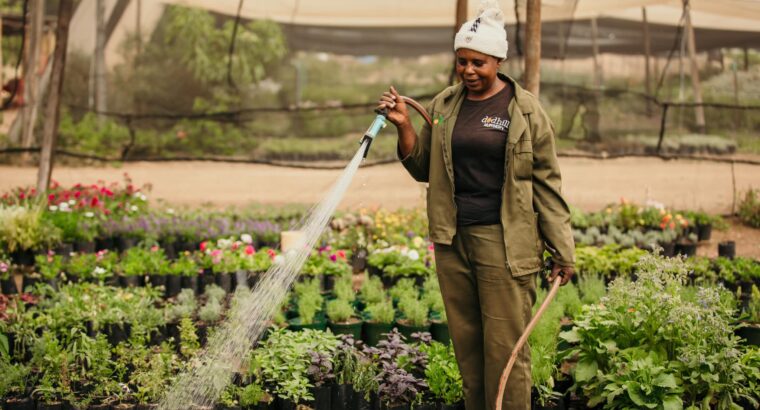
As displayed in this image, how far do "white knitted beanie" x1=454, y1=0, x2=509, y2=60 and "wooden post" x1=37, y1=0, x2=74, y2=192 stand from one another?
584 cm

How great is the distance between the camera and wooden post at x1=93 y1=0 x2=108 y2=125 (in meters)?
11.6

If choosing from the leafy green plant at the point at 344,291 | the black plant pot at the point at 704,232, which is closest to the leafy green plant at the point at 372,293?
the leafy green plant at the point at 344,291

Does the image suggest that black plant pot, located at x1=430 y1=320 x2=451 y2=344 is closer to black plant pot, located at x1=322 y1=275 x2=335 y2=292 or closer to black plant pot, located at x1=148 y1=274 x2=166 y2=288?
black plant pot, located at x1=322 y1=275 x2=335 y2=292

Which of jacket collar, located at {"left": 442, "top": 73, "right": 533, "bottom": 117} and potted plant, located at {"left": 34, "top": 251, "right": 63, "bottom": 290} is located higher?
jacket collar, located at {"left": 442, "top": 73, "right": 533, "bottom": 117}

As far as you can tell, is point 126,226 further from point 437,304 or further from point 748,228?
point 748,228

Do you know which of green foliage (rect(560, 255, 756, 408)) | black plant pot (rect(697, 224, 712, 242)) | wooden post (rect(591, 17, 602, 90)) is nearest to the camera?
green foliage (rect(560, 255, 756, 408))

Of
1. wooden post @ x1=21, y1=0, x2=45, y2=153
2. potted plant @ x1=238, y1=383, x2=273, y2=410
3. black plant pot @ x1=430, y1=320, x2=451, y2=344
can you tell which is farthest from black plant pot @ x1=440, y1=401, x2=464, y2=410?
wooden post @ x1=21, y1=0, x2=45, y2=153

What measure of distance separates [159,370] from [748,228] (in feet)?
24.9

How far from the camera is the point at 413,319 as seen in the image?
18.1 feet

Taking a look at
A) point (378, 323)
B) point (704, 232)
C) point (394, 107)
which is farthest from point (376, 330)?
point (704, 232)

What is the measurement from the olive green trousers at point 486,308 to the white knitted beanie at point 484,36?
680 mm

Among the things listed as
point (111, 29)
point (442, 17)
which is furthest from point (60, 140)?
point (442, 17)

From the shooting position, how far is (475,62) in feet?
11.2

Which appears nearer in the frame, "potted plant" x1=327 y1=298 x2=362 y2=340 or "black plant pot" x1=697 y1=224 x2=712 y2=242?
"potted plant" x1=327 y1=298 x2=362 y2=340
